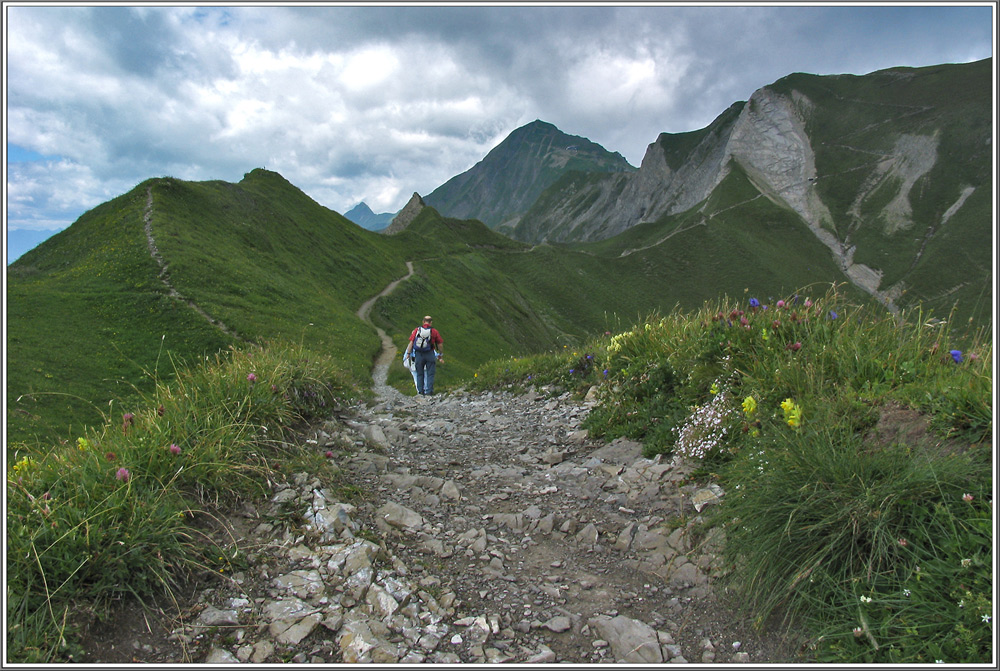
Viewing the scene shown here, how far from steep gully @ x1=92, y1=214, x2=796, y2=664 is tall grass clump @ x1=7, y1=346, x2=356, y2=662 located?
0.71ft

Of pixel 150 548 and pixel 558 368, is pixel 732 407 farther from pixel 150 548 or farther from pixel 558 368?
pixel 558 368

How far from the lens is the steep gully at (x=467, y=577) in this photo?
10.3ft

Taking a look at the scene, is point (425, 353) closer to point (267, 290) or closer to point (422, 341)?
point (422, 341)

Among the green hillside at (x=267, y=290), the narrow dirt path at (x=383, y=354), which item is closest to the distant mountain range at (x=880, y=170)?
the green hillside at (x=267, y=290)

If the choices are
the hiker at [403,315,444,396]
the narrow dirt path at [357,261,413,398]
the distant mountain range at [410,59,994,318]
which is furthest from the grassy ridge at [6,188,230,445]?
the distant mountain range at [410,59,994,318]

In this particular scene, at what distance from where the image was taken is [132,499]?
368 centimetres

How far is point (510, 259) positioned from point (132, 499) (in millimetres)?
130083

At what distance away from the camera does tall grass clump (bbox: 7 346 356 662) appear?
295 cm

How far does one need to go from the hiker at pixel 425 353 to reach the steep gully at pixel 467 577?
400 inches

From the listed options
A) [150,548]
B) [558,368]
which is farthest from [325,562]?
[558,368]

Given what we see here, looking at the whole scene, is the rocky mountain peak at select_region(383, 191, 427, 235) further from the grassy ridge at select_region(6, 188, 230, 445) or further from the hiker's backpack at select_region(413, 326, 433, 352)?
the hiker's backpack at select_region(413, 326, 433, 352)

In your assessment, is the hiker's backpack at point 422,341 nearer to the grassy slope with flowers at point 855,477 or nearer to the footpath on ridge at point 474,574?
the footpath on ridge at point 474,574

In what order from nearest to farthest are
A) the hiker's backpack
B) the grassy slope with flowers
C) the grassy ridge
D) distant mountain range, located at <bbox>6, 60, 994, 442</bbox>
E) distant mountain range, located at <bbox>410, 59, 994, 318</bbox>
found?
1. the grassy slope with flowers
2. the hiker's backpack
3. the grassy ridge
4. distant mountain range, located at <bbox>6, 60, 994, 442</bbox>
5. distant mountain range, located at <bbox>410, 59, 994, 318</bbox>

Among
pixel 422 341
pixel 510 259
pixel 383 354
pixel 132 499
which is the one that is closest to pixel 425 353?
pixel 422 341
